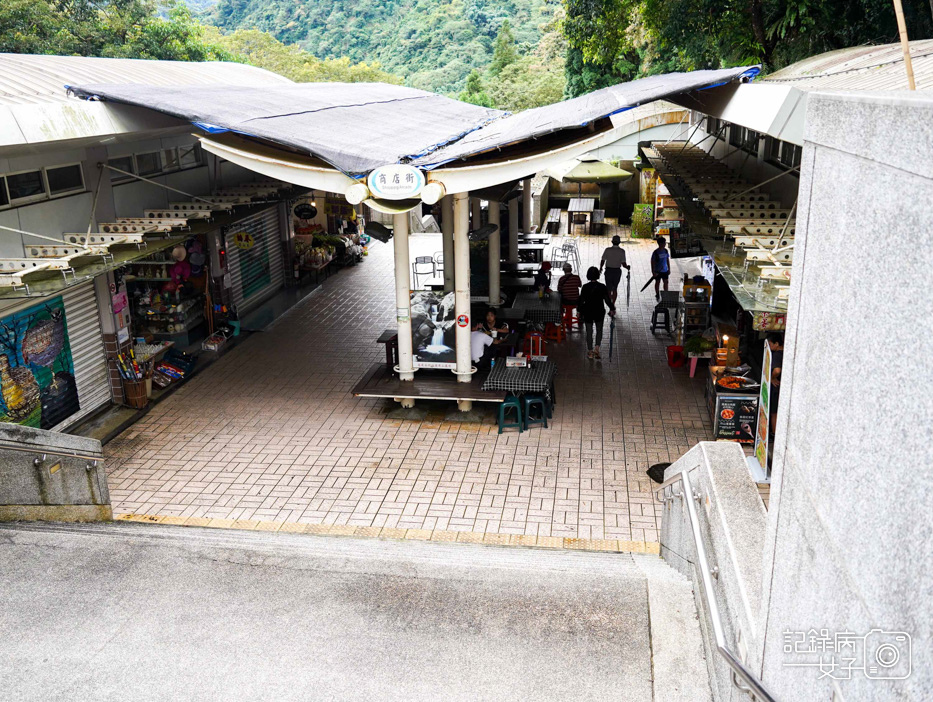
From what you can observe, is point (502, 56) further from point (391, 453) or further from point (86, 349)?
point (391, 453)

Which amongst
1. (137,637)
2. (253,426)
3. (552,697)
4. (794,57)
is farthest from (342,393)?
(794,57)

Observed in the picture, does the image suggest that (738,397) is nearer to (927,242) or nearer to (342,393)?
(342,393)

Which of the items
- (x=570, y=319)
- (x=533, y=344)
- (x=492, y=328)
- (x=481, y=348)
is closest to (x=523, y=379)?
(x=481, y=348)

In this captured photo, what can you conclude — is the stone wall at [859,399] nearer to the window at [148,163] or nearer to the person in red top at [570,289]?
the person in red top at [570,289]

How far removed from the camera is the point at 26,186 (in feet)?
32.8

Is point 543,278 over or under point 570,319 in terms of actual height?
over

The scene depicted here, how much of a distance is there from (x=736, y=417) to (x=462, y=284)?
3.95 metres

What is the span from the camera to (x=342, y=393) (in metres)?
12.7

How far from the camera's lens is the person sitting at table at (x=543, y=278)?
57.5 ft

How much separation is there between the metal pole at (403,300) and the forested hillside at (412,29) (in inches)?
1865

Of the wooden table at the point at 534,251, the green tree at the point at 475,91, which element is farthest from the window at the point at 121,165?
the green tree at the point at 475,91

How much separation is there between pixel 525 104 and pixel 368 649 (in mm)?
44795

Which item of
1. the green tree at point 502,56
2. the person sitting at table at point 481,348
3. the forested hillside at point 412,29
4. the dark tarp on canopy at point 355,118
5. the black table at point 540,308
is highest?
the forested hillside at point 412,29

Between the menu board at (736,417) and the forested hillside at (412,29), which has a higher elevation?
the forested hillside at (412,29)
